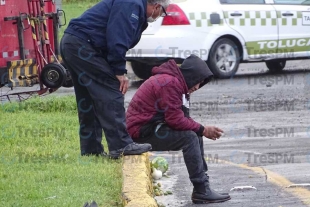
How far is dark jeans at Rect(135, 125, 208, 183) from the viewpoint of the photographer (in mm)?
6816

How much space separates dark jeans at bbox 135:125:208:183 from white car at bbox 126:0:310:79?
7108mm

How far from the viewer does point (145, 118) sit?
23.4 feet

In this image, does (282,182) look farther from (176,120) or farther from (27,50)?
(27,50)

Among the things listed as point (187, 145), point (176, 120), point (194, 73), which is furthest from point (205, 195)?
point (194, 73)

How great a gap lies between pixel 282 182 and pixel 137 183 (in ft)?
5.09

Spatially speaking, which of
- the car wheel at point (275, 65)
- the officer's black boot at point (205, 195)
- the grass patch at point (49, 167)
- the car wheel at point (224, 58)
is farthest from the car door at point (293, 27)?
the officer's black boot at point (205, 195)

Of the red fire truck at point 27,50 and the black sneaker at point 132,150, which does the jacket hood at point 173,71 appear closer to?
the black sneaker at point 132,150

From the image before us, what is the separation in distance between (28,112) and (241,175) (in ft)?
13.1

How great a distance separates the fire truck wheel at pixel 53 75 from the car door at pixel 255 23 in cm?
425

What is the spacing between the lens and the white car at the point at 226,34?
46.7 ft

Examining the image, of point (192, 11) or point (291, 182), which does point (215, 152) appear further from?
point (192, 11)

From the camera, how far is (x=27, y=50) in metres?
12.1

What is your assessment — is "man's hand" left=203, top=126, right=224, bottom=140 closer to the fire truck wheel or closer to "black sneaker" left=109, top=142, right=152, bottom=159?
"black sneaker" left=109, top=142, right=152, bottom=159

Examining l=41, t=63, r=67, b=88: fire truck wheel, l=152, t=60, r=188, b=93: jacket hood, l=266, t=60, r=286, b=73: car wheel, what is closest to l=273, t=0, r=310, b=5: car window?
l=266, t=60, r=286, b=73: car wheel
